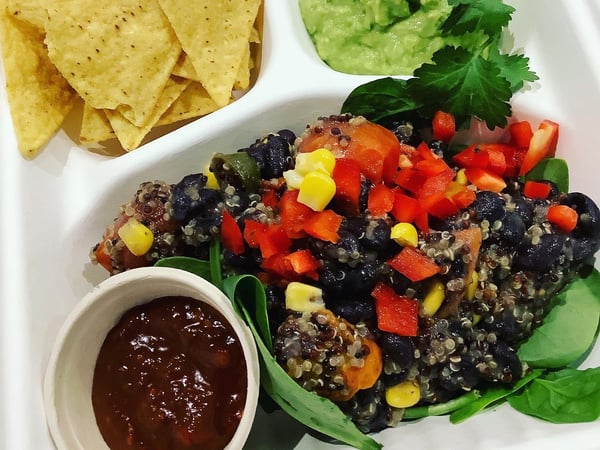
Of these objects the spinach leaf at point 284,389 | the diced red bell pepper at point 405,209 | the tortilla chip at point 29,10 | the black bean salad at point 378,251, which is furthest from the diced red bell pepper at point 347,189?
the tortilla chip at point 29,10

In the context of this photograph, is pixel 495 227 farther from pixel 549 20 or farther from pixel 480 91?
pixel 549 20

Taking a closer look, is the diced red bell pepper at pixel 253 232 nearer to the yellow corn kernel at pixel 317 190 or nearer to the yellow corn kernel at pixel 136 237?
the yellow corn kernel at pixel 317 190

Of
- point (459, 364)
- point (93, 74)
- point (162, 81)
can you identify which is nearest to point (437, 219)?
point (459, 364)

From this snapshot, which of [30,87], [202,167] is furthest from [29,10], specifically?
[202,167]

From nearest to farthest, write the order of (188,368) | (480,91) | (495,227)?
1. (188,368)
2. (495,227)
3. (480,91)

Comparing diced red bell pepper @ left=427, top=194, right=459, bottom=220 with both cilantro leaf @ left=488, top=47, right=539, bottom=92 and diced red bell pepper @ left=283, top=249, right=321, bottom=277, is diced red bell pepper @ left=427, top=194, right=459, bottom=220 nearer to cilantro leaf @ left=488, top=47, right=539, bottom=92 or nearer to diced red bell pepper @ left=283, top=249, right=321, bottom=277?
diced red bell pepper @ left=283, top=249, right=321, bottom=277

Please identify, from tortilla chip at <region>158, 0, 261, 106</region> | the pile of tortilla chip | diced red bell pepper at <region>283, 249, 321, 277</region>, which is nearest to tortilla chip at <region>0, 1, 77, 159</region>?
the pile of tortilla chip
